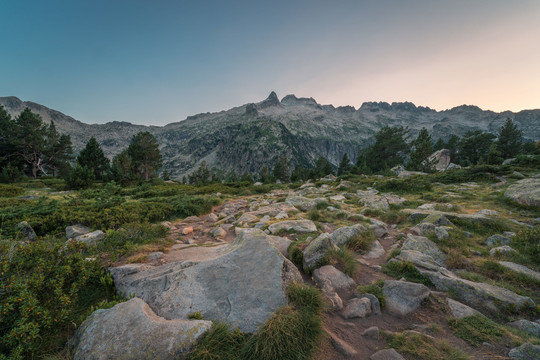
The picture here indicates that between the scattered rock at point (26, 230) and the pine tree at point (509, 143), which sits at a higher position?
the pine tree at point (509, 143)

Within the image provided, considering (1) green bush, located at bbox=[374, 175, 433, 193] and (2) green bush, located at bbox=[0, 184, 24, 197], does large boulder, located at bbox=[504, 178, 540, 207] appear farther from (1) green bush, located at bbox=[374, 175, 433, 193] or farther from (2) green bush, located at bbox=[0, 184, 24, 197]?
(2) green bush, located at bbox=[0, 184, 24, 197]

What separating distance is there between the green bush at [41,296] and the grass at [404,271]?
7.36 metres

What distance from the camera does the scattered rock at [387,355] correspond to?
9.95 ft

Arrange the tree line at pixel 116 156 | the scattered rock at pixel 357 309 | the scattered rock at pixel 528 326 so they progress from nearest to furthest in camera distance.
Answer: the scattered rock at pixel 528 326, the scattered rock at pixel 357 309, the tree line at pixel 116 156

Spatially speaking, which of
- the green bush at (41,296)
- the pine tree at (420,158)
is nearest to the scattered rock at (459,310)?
the green bush at (41,296)

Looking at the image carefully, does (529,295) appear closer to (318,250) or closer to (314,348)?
(318,250)

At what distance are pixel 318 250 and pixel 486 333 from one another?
3453 millimetres

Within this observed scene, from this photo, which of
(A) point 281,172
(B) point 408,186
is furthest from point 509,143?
(A) point 281,172

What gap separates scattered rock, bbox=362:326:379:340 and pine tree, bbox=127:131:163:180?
5433 centimetres

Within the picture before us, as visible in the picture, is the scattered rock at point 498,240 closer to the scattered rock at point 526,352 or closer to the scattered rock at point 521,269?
the scattered rock at point 521,269

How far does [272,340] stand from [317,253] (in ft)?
9.97

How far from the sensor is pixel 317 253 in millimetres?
5691

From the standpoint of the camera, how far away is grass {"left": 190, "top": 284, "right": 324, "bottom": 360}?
295 centimetres

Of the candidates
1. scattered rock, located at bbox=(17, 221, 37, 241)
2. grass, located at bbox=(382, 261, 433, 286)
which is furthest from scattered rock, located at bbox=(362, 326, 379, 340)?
scattered rock, located at bbox=(17, 221, 37, 241)
